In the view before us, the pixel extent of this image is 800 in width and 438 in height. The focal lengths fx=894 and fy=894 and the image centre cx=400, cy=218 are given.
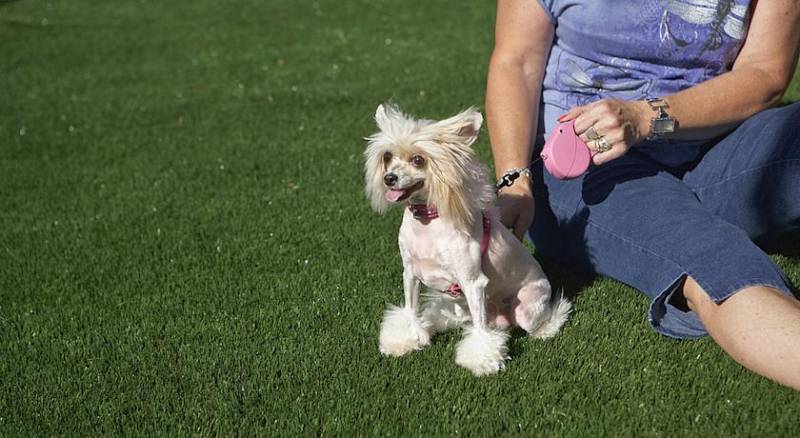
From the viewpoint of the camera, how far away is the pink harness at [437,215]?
11.1 ft

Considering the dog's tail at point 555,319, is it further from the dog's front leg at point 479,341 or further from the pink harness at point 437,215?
the pink harness at point 437,215

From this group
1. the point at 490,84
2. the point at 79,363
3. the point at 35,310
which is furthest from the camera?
the point at 35,310

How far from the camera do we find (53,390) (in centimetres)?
371

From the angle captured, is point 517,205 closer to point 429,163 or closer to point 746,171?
point 429,163

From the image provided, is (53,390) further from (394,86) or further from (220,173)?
(394,86)

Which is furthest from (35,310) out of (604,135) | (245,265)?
(604,135)

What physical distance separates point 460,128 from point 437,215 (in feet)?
1.15

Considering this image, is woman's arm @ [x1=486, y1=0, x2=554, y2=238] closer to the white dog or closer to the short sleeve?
the short sleeve

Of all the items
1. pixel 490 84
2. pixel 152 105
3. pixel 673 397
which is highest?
pixel 490 84

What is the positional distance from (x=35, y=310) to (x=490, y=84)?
2567mm

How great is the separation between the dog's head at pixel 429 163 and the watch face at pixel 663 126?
2.73 feet

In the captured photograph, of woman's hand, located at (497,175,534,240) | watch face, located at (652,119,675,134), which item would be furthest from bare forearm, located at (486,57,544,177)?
watch face, located at (652,119,675,134)

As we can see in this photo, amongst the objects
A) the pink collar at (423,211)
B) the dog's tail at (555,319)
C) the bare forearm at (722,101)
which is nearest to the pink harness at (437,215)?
the pink collar at (423,211)

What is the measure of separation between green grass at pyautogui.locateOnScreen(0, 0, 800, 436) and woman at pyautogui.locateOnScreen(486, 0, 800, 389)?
0.38 metres
